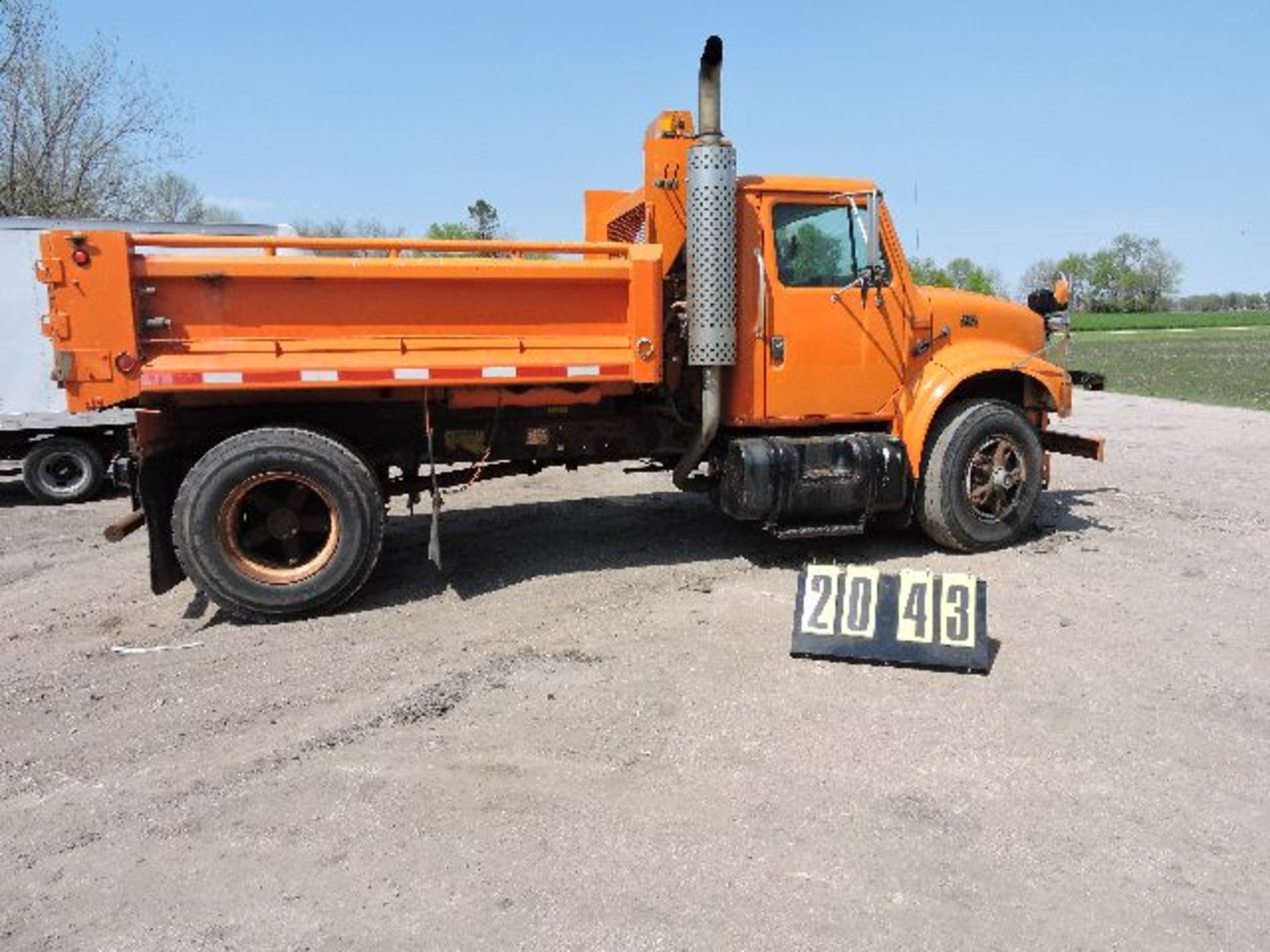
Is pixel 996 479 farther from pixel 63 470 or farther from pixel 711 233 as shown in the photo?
pixel 63 470

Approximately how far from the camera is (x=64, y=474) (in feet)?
33.4

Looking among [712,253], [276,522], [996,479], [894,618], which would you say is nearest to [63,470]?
[276,522]

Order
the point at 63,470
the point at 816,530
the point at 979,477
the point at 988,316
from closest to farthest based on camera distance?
the point at 816,530 → the point at 979,477 → the point at 988,316 → the point at 63,470

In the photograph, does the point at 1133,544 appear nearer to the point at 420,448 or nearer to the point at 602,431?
the point at 602,431

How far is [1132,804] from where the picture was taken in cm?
333

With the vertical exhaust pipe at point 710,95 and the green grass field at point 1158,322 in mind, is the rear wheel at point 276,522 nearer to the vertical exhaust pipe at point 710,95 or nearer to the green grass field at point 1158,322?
the vertical exhaust pipe at point 710,95

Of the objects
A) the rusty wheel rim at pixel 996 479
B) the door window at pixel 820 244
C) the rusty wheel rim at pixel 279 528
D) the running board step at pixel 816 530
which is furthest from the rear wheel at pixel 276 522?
the rusty wheel rim at pixel 996 479

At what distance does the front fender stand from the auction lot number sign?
180 centimetres

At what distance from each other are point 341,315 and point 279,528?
1354 mm

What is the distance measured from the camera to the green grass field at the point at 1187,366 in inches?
759

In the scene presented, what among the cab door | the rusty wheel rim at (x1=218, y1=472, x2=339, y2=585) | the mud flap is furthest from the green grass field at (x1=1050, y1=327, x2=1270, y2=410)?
the mud flap

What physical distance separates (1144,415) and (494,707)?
48.4 ft

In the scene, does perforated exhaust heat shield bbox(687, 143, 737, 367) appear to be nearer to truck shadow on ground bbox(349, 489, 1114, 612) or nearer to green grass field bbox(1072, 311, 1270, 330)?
truck shadow on ground bbox(349, 489, 1114, 612)

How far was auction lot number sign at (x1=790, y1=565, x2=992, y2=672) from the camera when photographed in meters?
4.61
